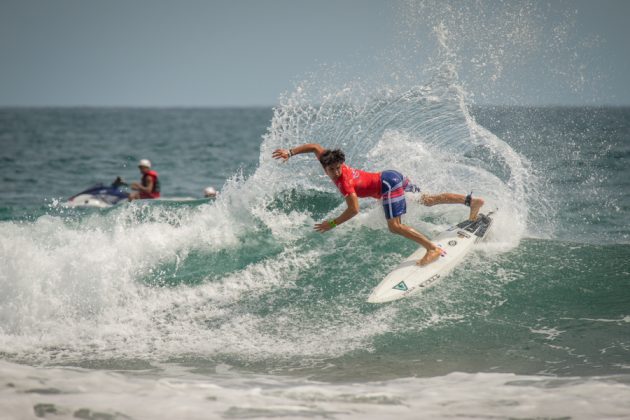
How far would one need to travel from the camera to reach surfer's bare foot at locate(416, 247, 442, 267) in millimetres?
8008

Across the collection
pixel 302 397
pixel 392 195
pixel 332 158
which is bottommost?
pixel 302 397

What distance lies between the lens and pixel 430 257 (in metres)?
8.03

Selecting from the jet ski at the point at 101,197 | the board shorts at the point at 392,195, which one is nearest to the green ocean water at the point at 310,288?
the board shorts at the point at 392,195

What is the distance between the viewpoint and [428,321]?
23.4 ft

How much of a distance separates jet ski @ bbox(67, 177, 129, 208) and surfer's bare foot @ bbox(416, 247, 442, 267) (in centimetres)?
899

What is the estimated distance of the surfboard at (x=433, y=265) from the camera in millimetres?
7559

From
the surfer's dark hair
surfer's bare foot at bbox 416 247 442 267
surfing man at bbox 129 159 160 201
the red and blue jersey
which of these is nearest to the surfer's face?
the surfer's dark hair

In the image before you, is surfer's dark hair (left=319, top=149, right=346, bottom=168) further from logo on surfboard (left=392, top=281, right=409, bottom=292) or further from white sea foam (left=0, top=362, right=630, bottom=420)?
white sea foam (left=0, top=362, right=630, bottom=420)

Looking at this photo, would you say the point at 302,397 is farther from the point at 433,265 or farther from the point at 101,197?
the point at 101,197

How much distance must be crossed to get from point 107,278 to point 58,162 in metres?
22.8

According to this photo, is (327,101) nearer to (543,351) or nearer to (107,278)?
(107,278)

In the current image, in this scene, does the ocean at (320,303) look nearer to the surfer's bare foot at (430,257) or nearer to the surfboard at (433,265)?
the surfboard at (433,265)

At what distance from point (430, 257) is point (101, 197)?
9552 mm

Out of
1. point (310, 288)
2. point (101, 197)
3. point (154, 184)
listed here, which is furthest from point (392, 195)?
point (101, 197)
